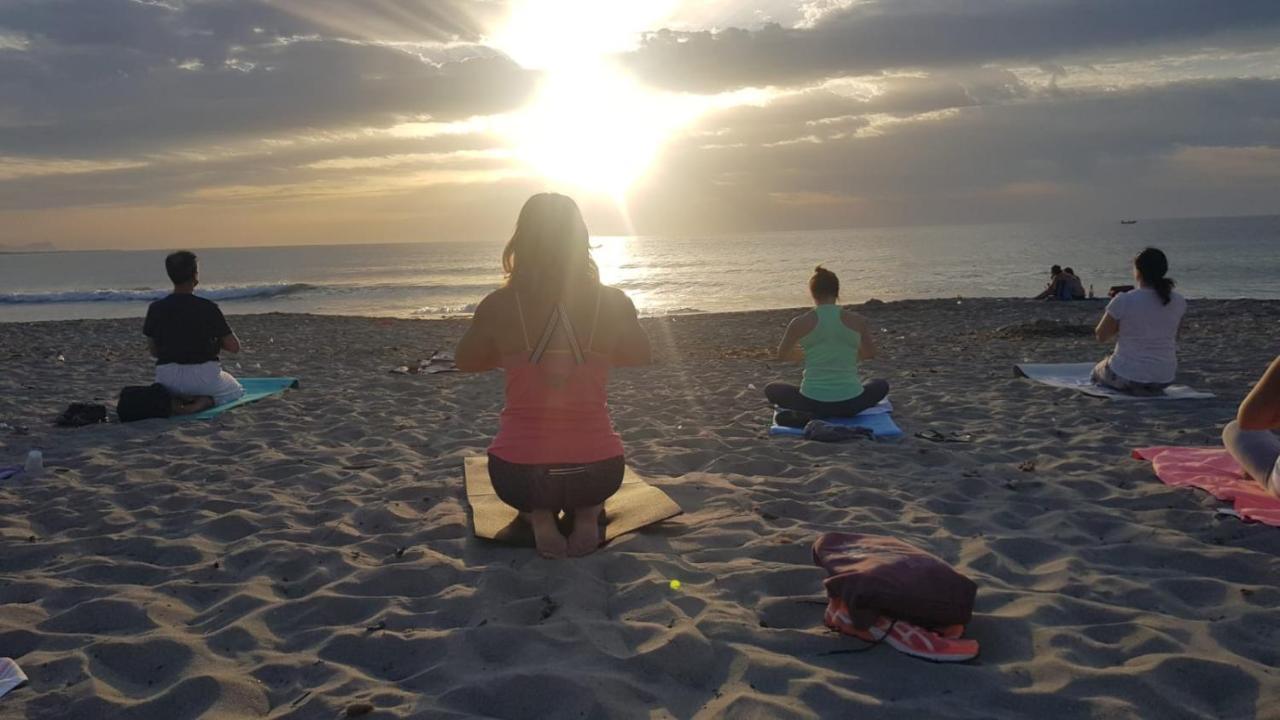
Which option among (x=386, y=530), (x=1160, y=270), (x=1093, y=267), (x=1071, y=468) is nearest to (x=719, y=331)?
(x=1160, y=270)

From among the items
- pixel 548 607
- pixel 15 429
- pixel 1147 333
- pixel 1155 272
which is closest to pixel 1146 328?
pixel 1147 333

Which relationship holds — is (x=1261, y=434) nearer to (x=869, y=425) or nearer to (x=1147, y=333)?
(x=869, y=425)

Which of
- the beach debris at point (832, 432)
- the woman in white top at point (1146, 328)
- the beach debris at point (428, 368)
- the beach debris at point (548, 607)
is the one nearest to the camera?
the beach debris at point (548, 607)

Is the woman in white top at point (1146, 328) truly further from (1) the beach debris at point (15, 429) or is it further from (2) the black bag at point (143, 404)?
(1) the beach debris at point (15, 429)

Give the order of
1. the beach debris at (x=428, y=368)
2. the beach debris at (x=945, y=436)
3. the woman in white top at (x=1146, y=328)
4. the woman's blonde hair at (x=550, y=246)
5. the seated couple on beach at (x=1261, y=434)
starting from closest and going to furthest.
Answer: the woman's blonde hair at (x=550, y=246)
the seated couple on beach at (x=1261, y=434)
the beach debris at (x=945, y=436)
the woman in white top at (x=1146, y=328)
the beach debris at (x=428, y=368)

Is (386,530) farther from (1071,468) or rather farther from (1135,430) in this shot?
(1135,430)

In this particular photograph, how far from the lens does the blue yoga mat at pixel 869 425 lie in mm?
6059

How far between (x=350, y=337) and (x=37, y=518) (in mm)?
12017

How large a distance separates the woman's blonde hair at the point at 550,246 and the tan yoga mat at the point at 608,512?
45.5 inches

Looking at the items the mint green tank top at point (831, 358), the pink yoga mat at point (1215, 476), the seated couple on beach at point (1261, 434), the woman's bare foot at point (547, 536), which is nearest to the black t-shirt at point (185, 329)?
the woman's bare foot at point (547, 536)

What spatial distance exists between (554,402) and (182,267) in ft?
14.5

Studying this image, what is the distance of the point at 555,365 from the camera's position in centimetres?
368

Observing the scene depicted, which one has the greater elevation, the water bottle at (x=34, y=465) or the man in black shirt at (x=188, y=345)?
the man in black shirt at (x=188, y=345)

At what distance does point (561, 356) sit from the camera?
367 centimetres
